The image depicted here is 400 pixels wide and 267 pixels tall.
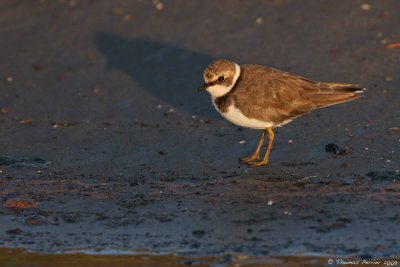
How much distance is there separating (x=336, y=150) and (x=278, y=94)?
0.88m

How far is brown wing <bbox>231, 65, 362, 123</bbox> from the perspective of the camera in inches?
378

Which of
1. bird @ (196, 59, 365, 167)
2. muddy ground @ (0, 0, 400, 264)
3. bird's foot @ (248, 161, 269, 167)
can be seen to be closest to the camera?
muddy ground @ (0, 0, 400, 264)

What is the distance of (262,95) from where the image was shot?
9672 mm

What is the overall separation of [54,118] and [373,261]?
5521 millimetres

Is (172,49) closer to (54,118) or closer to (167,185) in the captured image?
(54,118)

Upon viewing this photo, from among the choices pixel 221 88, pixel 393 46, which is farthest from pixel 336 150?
pixel 393 46

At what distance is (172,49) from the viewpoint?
13094 millimetres

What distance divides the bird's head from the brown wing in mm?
89

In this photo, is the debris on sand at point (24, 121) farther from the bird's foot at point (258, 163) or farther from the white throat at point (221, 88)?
the bird's foot at point (258, 163)

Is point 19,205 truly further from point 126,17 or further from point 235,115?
point 126,17

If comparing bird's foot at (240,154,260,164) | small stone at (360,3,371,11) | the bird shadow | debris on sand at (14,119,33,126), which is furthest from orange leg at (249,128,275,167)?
small stone at (360,3,371,11)

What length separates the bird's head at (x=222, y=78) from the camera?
9750mm

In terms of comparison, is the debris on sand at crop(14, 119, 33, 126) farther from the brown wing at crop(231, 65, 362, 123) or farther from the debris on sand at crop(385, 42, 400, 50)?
the debris on sand at crop(385, 42, 400, 50)

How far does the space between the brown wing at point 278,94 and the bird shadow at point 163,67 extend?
1.49 m
